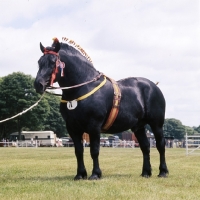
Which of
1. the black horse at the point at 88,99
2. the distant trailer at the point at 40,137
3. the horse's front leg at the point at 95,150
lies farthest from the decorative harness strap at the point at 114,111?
the distant trailer at the point at 40,137

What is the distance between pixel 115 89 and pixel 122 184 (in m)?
2.38

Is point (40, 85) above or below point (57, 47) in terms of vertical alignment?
below

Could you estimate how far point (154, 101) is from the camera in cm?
1062

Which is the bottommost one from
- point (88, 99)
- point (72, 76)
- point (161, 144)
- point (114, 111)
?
point (161, 144)

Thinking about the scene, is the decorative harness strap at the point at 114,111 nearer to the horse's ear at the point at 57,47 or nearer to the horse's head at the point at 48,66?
the horse's head at the point at 48,66

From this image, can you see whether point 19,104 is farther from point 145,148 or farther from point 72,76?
point 72,76

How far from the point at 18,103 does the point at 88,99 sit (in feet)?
205

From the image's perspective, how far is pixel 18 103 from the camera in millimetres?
70125

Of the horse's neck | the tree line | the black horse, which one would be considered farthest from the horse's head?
the tree line

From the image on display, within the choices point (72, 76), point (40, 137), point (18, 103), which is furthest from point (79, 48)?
point (40, 137)

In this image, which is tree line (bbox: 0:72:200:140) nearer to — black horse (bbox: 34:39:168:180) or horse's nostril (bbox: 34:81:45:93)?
black horse (bbox: 34:39:168:180)

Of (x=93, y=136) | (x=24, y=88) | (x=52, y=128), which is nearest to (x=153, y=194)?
(x=93, y=136)

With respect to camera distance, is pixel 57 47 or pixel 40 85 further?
pixel 57 47

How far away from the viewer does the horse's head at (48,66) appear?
887 centimetres
